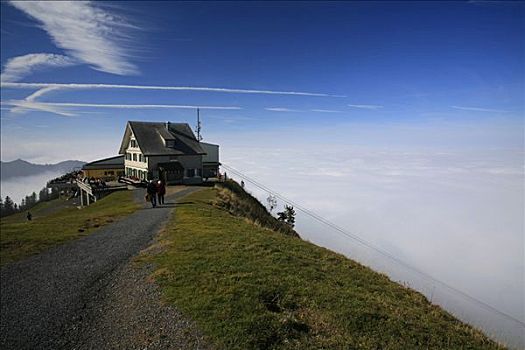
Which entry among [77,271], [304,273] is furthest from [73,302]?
[304,273]

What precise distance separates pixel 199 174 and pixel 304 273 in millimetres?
43304

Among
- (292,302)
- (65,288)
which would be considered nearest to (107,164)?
(65,288)

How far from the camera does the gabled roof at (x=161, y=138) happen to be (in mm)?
51219

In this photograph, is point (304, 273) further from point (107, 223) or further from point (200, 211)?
point (107, 223)

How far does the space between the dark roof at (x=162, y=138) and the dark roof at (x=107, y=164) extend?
19.9 meters

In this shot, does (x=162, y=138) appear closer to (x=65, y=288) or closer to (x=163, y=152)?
(x=163, y=152)

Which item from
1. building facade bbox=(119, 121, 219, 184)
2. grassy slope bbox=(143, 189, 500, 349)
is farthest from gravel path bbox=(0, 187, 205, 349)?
building facade bbox=(119, 121, 219, 184)

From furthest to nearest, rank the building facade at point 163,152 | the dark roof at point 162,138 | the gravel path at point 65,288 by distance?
1. the dark roof at point 162,138
2. the building facade at point 163,152
3. the gravel path at point 65,288

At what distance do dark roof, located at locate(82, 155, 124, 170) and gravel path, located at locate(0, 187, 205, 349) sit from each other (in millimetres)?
54181

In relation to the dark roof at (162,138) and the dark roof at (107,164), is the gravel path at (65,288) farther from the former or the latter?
the dark roof at (107,164)

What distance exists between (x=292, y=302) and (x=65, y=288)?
883 centimetres

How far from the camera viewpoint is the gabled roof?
5122 centimetres

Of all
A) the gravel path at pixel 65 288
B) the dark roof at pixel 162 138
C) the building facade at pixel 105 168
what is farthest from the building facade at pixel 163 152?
the gravel path at pixel 65 288

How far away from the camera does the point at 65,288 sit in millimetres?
12422
